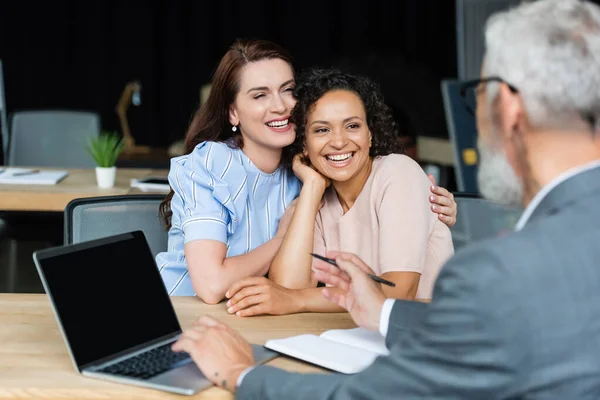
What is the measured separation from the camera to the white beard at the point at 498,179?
116cm

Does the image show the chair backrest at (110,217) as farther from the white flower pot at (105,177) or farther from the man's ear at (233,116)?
the white flower pot at (105,177)

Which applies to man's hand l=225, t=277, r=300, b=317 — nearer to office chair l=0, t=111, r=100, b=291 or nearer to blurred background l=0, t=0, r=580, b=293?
office chair l=0, t=111, r=100, b=291

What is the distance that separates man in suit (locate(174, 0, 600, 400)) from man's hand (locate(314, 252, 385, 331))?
31cm

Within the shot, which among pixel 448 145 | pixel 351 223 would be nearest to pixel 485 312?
pixel 351 223

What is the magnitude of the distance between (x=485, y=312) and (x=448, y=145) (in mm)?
5597

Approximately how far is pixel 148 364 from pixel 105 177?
6.81 ft

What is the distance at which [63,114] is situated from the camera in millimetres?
4723

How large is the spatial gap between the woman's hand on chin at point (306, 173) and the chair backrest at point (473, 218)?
48 centimetres

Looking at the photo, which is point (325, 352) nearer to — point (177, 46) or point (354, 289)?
point (354, 289)

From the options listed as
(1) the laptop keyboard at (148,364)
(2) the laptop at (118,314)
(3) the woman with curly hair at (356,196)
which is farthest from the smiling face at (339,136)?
(1) the laptop keyboard at (148,364)

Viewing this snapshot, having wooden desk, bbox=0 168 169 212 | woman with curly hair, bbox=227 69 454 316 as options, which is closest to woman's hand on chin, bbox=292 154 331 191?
woman with curly hair, bbox=227 69 454 316

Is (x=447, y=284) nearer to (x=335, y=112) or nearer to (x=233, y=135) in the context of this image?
(x=335, y=112)

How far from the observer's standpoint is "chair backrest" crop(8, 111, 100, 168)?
4613mm

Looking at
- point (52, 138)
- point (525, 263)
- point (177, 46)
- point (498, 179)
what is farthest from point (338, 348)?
point (177, 46)
